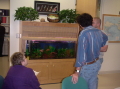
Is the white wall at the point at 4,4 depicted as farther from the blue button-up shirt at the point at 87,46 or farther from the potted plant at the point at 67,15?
the blue button-up shirt at the point at 87,46

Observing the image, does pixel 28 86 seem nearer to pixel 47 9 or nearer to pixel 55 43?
pixel 55 43

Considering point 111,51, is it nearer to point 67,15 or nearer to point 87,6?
point 87,6

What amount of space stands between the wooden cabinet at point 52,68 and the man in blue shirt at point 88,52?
1954 mm

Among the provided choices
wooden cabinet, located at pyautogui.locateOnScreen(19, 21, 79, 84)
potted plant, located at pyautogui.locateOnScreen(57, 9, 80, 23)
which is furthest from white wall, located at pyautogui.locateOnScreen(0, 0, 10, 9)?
potted plant, located at pyautogui.locateOnScreen(57, 9, 80, 23)

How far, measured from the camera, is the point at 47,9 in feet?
14.7

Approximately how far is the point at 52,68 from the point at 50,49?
472mm

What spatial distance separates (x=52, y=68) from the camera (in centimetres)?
397

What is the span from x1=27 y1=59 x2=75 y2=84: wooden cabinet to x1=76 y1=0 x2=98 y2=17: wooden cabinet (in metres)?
1.34

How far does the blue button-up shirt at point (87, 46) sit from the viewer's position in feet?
6.29

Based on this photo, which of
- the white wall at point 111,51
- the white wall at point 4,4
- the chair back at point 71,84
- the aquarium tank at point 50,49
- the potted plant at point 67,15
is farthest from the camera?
the white wall at point 4,4

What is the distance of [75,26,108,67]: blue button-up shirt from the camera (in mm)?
1916

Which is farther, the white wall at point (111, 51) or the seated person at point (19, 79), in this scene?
the white wall at point (111, 51)

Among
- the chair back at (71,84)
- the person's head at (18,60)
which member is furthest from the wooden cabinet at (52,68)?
the chair back at (71,84)

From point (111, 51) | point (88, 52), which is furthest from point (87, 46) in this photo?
point (111, 51)
